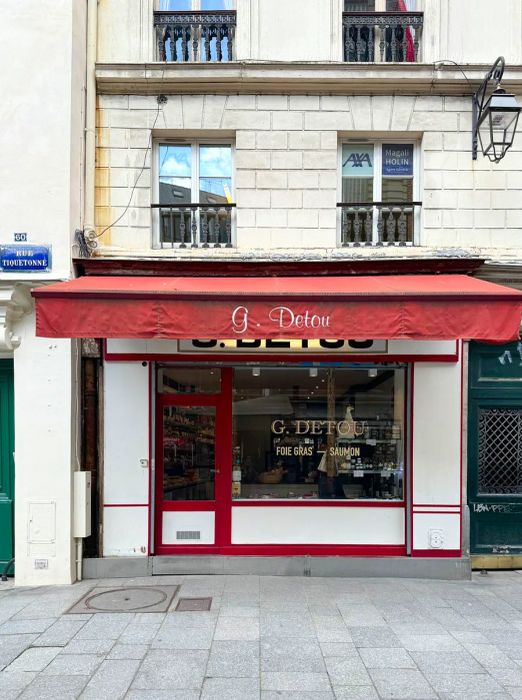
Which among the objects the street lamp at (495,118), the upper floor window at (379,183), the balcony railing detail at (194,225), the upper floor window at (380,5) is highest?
the upper floor window at (380,5)

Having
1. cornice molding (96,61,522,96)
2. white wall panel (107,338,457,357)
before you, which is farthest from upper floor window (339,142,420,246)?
white wall panel (107,338,457,357)

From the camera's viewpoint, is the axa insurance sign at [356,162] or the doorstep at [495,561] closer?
the doorstep at [495,561]

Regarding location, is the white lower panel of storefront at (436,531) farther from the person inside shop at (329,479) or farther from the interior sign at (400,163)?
the interior sign at (400,163)

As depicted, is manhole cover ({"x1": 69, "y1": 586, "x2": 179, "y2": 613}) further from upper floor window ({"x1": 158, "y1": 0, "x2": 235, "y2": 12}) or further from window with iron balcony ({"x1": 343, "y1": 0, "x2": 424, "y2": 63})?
upper floor window ({"x1": 158, "y1": 0, "x2": 235, "y2": 12})

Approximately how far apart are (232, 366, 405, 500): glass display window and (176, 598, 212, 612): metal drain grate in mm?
1531

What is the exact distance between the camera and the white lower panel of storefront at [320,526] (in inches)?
282

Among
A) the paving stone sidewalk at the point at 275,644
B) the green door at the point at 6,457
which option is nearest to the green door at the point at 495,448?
the paving stone sidewalk at the point at 275,644

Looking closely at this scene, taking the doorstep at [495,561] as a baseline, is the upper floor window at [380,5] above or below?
above

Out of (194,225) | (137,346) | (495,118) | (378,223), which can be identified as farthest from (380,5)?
(137,346)

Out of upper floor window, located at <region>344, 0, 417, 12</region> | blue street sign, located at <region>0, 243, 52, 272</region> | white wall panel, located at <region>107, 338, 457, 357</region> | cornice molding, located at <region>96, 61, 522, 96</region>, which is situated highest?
upper floor window, located at <region>344, 0, 417, 12</region>

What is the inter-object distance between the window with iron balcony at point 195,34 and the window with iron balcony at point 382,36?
1.58 meters

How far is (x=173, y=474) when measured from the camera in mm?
7359

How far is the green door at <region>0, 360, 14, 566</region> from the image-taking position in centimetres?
702

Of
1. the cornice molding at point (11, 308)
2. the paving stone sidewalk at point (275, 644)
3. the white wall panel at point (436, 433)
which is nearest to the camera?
the paving stone sidewalk at point (275, 644)
